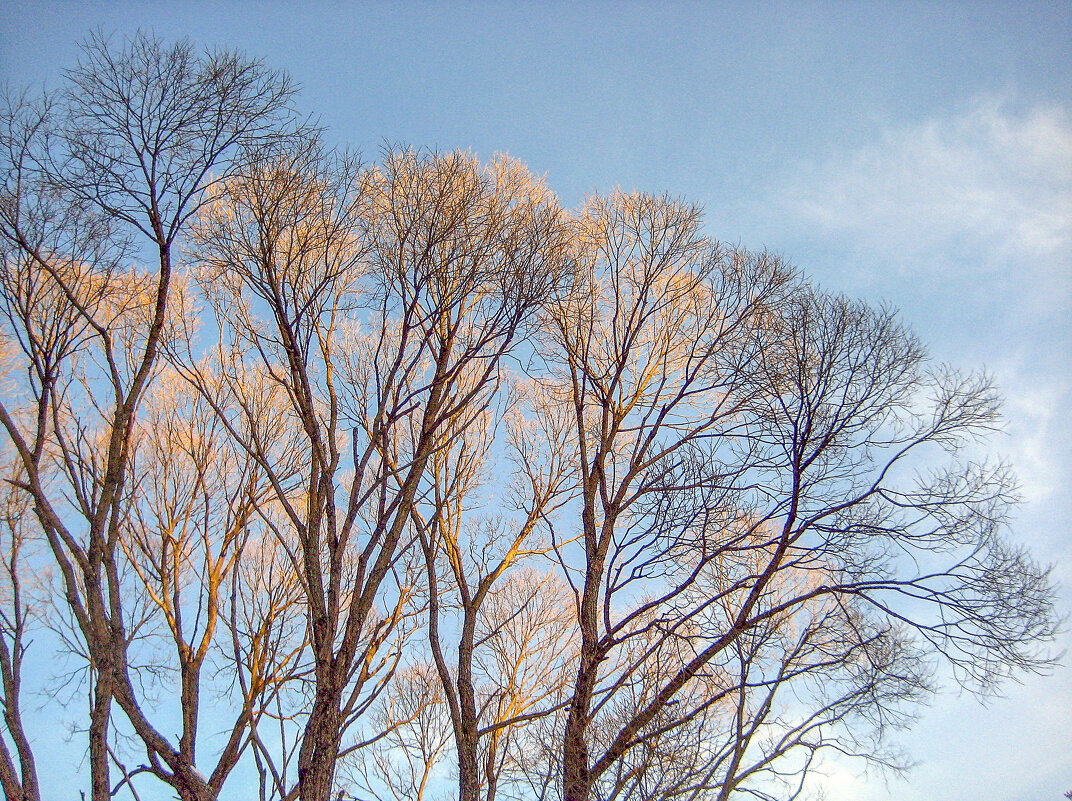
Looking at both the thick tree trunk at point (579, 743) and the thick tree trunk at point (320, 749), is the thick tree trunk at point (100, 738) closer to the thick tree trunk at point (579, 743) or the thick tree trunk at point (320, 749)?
the thick tree trunk at point (320, 749)

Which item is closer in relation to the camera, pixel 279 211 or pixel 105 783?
pixel 105 783

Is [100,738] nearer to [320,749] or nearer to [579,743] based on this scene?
[320,749]

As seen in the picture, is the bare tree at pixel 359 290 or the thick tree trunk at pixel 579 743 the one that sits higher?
the bare tree at pixel 359 290

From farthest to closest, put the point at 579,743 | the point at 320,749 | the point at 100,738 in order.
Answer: the point at 579,743 → the point at 100,738 → the point at 320,749

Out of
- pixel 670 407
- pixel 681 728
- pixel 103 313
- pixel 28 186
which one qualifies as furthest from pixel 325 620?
pixel 103 313

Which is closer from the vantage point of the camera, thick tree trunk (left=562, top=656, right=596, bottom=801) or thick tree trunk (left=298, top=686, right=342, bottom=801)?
thick tree trunk (left=298, top=686, right=342, bottom=801)

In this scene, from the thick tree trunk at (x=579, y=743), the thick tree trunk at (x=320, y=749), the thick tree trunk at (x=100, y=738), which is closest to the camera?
the thick tree trunk at (x=320, y=749)

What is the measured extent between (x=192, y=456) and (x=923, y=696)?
29.3ft

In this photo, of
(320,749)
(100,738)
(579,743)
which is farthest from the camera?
(579,743)

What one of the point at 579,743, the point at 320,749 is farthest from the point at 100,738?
the point at 579,743

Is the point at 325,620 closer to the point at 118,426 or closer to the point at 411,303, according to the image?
the point at 118,426

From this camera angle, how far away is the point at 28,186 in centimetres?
611

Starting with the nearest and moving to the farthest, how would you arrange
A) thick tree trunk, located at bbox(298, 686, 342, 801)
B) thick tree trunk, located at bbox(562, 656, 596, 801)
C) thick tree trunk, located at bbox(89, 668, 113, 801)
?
thick tree trunk, located at bbox(298, 686, 342, 801) → thick tree trunk, located at bbox(89, 668, 113, 801) → thick tree trunk, located at bbox(562, 656, 596, 801)

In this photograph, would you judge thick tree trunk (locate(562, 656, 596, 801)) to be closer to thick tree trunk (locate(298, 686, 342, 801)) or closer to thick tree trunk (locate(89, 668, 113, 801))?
thick tree trunk (locate(298, 686, 342, 801))
